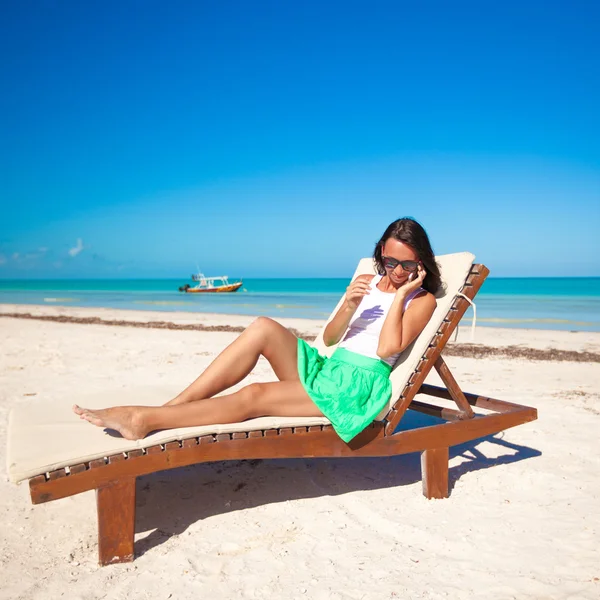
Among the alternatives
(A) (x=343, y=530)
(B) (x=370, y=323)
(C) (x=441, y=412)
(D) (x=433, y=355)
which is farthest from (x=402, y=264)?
(A) (x=343, y=530)

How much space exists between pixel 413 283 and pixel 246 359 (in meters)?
1.13

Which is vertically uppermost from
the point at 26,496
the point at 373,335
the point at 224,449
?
the point at 373,335

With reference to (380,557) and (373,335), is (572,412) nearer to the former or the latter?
(373,335)

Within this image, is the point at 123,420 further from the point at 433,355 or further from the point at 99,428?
the point at 433,355

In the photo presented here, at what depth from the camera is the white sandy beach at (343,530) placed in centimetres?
242

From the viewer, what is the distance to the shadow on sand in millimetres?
3146

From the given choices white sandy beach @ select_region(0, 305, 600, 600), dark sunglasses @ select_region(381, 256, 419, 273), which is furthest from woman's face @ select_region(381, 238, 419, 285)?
white sandy beach @ select_region(0, 305, 600, 600)

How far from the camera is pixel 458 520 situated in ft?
10.2

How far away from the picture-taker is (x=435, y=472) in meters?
3.34

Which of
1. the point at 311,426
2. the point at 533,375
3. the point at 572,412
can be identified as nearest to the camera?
the point at 311,426

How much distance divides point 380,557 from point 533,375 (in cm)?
549

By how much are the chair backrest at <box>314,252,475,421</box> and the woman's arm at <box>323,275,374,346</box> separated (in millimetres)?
453

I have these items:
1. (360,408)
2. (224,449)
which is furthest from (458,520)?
(224,449)

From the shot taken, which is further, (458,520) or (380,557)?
(458,520)
